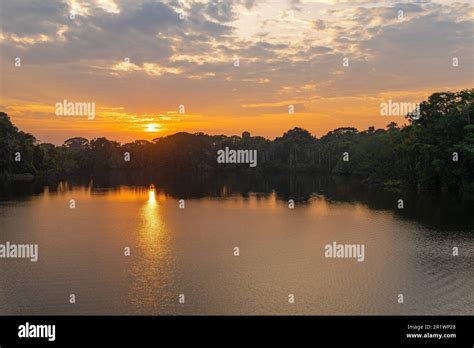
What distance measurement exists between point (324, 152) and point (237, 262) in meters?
116

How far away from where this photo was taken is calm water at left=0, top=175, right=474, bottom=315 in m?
21.1

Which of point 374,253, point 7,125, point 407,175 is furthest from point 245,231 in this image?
point 7,125

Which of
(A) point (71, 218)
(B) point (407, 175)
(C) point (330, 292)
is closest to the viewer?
(C) point (330, 292)

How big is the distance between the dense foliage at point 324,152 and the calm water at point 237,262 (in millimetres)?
15503

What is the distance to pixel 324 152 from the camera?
141m

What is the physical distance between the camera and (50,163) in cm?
12031

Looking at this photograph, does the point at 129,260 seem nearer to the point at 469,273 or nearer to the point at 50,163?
the point at 469,273

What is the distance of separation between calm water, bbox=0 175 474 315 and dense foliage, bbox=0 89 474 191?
15.5m
